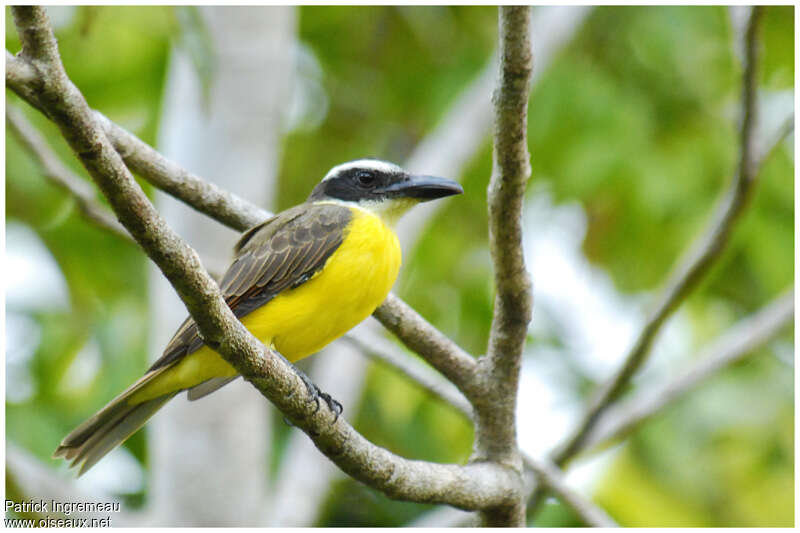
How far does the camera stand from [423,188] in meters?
4.31

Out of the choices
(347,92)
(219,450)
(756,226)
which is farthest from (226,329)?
(347,92)

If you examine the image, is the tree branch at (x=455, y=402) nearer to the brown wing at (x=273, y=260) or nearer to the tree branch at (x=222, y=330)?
the brown wing at (x=273, y=260)

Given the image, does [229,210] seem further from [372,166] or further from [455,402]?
[455,402]

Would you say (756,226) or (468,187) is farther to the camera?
(468,187)

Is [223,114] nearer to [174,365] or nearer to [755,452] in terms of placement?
[174,365]

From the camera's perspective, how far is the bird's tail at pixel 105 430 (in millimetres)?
3843

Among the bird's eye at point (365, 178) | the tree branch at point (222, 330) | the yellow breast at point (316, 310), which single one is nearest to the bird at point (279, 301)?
the yellow breast at point (316, 310)

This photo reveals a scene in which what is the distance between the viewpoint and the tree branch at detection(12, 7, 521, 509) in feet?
7.90

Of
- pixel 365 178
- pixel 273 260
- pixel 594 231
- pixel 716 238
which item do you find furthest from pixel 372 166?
pixel 594 231

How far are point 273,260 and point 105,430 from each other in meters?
0.93

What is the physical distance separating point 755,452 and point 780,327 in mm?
1274

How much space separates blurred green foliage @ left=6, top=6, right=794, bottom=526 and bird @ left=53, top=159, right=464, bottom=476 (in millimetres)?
2223

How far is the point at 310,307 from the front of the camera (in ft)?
12.5

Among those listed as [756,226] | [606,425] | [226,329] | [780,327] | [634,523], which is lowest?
[634,523]
